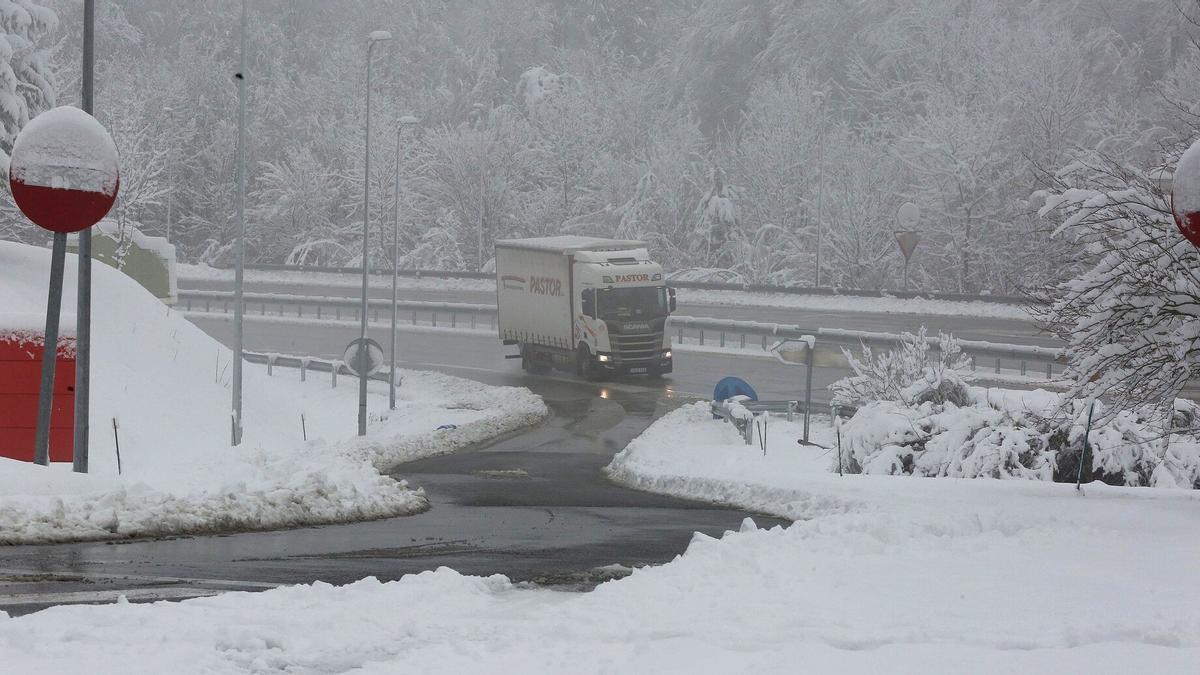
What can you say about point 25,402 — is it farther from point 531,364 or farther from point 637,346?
point 531,364

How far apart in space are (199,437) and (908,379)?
13249mm

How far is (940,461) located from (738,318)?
1151 inches

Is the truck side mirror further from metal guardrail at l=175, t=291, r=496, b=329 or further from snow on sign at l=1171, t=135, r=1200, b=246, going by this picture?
snow on sign at l=1171, t=135, r=1200, b=246

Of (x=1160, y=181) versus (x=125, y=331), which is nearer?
(x=1160, y=181)

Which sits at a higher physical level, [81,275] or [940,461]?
[81,275]

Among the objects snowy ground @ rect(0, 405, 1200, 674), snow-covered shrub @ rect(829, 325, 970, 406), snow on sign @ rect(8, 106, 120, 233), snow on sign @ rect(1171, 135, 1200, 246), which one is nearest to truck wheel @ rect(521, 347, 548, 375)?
snow-covered shrub @ rect(829, 325, 970, 406)

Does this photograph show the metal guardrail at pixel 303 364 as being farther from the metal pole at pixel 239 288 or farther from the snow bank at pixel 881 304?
the snow bank at pixel 881 304

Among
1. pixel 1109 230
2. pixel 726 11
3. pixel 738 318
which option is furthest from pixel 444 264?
pixel 1109 230

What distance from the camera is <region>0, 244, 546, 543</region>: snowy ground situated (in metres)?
13.5

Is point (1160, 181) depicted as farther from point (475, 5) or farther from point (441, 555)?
point (475, 5)

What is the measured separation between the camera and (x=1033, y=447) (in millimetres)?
20688

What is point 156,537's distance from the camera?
13250 mm

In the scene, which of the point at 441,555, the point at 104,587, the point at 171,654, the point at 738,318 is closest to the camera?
the point at 171,654

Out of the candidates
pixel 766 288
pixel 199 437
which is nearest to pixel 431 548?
pixel 199 437
